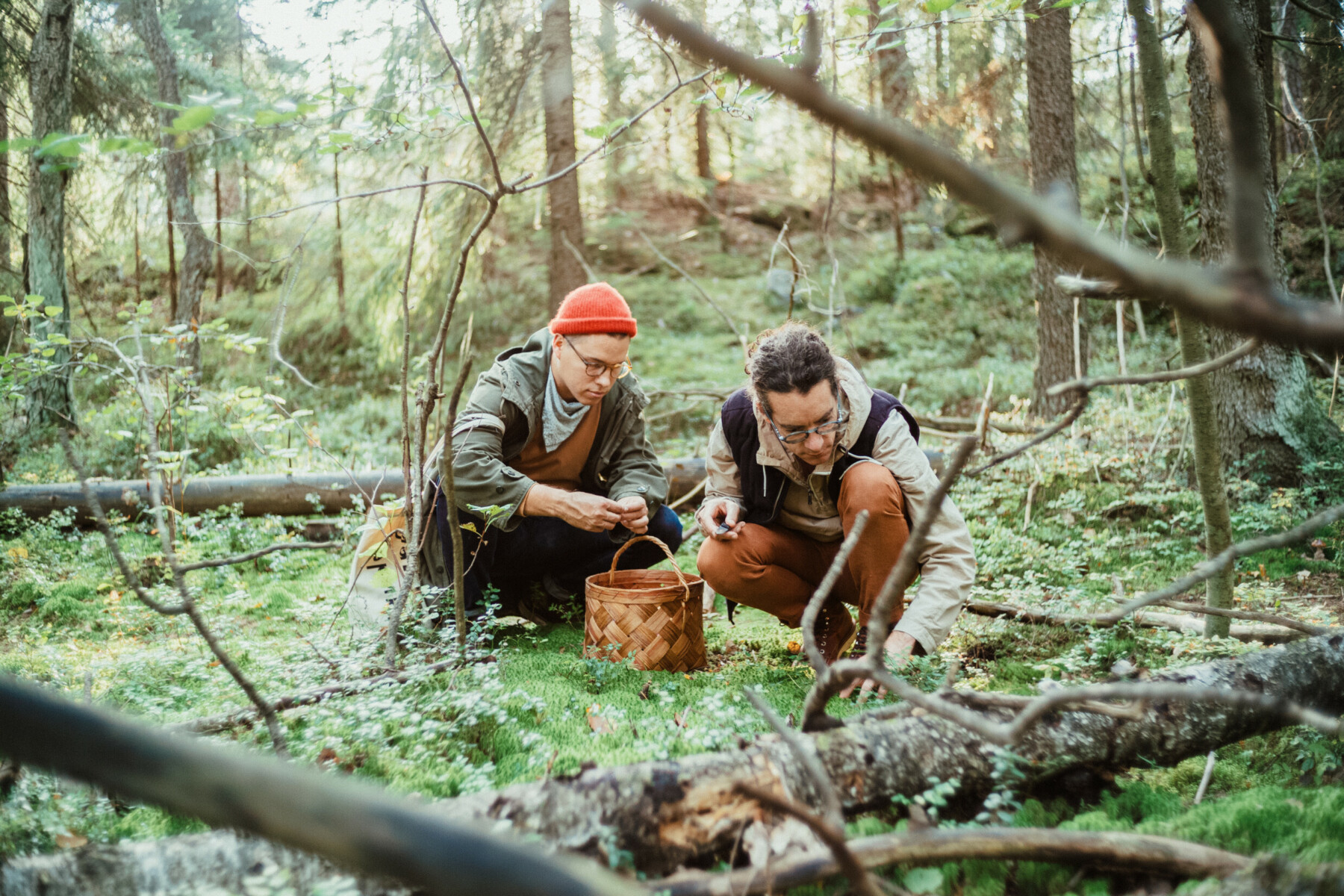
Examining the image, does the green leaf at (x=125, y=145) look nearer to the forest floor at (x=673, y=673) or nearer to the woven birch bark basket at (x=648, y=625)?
the forest floor at (x=673, y=673)

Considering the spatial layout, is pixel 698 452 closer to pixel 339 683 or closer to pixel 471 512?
pixel 471 512

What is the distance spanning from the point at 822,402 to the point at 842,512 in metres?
0.47

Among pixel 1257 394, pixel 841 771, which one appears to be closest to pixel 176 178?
pixel 841 771

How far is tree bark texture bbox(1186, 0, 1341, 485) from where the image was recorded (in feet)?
14.9

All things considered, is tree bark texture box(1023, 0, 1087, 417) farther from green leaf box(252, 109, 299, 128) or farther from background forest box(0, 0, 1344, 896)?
green leaf box(252, 109, 299, 128)

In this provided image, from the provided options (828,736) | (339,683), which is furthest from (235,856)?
(828,736)

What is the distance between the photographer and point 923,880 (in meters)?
1.60

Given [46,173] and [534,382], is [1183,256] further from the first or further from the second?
[46,173]

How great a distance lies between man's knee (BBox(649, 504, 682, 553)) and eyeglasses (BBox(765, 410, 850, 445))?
1.03m

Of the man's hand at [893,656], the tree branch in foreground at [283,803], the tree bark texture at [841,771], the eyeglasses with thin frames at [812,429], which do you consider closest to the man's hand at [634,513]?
the eyeglasses with thin frames at [812,429]

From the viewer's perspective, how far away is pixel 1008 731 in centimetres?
133

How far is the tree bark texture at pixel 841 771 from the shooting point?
1.61 meters

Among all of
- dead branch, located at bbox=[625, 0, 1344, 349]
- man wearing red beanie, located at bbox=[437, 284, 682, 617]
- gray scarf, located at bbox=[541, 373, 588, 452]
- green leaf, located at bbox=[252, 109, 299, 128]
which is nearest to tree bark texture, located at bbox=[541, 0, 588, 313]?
man wearing red beanie, located at bbox=[437, 284, 682, 617]

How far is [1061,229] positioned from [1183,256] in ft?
7.61
